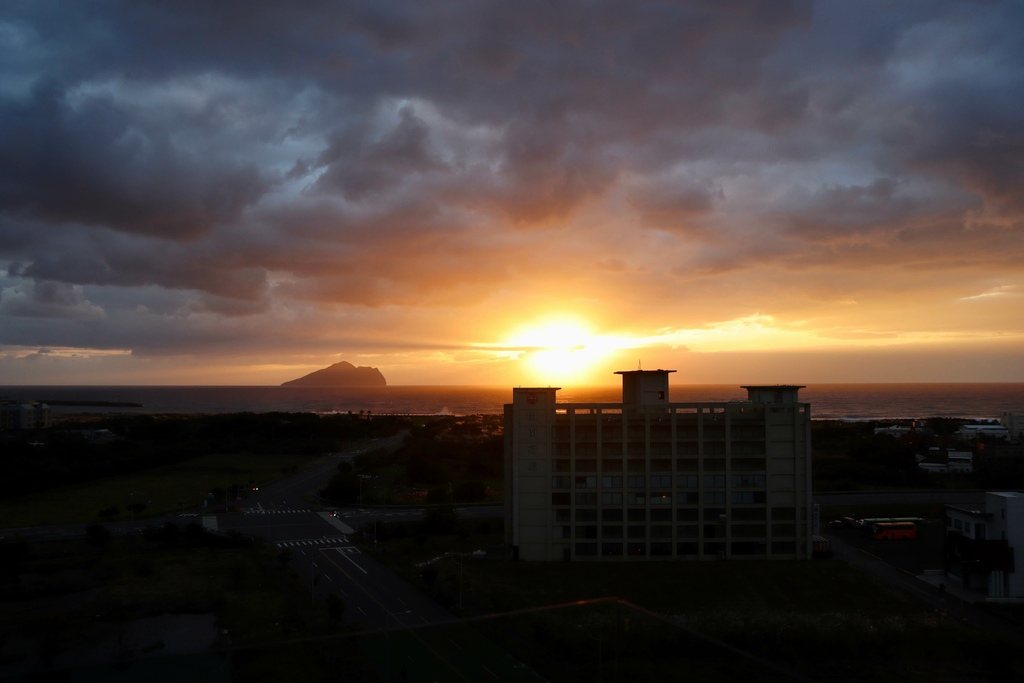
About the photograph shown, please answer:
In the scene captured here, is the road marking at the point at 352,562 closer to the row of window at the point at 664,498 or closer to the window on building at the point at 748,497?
the row of window at the point at 664,498

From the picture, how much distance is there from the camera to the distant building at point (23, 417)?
123 m

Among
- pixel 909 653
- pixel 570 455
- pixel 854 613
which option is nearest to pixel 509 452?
pixel 570 455

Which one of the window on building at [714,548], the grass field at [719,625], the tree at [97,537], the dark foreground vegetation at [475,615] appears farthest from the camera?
the tree at [97,537]

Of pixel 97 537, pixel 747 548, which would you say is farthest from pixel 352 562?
pixel 747 548

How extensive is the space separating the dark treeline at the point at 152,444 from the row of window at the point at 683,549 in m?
47.0

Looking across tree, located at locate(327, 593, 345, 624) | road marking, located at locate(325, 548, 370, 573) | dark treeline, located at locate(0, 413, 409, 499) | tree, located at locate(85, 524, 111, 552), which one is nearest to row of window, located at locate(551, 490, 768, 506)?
road marking, located at locate(325, 548, 370, 573)

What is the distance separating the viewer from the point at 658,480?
34.2m

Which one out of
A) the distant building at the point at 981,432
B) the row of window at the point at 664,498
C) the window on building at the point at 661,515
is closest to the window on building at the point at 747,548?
the row of window at the point at 664,498

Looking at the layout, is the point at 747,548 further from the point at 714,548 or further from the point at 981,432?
the point at 981,432

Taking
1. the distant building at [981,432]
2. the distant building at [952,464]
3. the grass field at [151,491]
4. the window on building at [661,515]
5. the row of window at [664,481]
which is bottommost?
the grass field at [151,491]

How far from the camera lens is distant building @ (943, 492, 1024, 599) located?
27.0 m

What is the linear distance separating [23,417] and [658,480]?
136238 millimetres

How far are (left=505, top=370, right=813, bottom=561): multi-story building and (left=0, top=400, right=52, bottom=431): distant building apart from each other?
128 metres

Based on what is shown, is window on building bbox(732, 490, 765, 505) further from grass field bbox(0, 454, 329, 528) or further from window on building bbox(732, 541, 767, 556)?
grass field bbox(0, 454, 329, 528)
